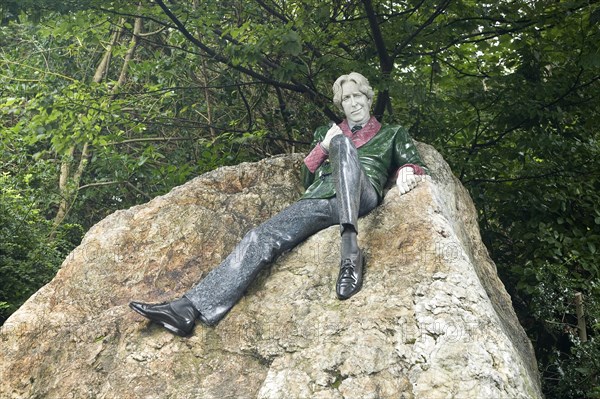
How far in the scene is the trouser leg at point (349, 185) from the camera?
15.3 ft

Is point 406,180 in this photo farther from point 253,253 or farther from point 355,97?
point 253,253

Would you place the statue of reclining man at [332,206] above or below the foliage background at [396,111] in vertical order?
below

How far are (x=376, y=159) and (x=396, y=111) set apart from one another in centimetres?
348

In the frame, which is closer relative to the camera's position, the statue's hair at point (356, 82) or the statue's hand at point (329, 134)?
the statue's hand at point (329, 134)

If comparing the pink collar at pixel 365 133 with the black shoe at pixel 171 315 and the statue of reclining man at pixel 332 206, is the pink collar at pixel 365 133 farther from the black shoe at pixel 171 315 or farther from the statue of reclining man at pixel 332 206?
the black shoe at pixel 171 315

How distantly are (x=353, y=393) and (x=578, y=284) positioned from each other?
10.8 feet

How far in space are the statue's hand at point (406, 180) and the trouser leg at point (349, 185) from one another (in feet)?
0.62

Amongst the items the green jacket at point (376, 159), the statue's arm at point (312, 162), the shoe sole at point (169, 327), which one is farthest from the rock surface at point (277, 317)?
the statue's arm at point (312, 162)

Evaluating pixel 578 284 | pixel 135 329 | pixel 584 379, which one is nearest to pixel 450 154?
pixel 578 284

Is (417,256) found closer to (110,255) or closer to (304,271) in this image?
(304,271)

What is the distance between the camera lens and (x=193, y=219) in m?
5.63

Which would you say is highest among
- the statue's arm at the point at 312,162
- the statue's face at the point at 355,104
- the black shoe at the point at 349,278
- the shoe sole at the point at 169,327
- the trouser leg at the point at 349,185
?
the statue's face at the point at 355,104

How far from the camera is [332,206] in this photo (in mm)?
5102

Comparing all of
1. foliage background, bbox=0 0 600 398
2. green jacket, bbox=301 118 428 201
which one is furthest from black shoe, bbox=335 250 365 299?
foliage background, bbox=0 0 600 398
